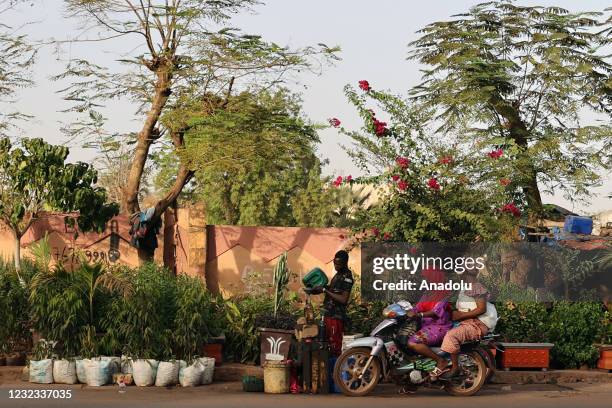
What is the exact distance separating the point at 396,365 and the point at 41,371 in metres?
4.54

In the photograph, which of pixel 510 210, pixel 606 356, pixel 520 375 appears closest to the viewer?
pixel 520 375

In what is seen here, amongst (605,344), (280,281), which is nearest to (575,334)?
(605,344)

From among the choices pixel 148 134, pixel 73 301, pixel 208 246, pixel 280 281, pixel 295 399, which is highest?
pixel 148 134

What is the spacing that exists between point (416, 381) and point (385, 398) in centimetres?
50

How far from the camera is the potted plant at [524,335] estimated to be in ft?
46.1

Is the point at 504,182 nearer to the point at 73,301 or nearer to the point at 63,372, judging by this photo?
the point at 73,301

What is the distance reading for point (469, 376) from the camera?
1225 centimetres

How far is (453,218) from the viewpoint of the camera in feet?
52.3

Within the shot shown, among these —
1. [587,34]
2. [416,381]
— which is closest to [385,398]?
[416,381]

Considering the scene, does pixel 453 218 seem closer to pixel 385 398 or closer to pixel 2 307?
pixel 385 398

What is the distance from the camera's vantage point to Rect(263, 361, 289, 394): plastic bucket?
12305 mm

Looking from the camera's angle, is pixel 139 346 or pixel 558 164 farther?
pixel 558 164

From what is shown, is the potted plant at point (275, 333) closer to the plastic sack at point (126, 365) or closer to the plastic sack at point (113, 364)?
the plastic sack at point (126, 365)

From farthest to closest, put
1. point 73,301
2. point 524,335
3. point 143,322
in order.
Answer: point 524,335 < point 73,301 < point 143,322
